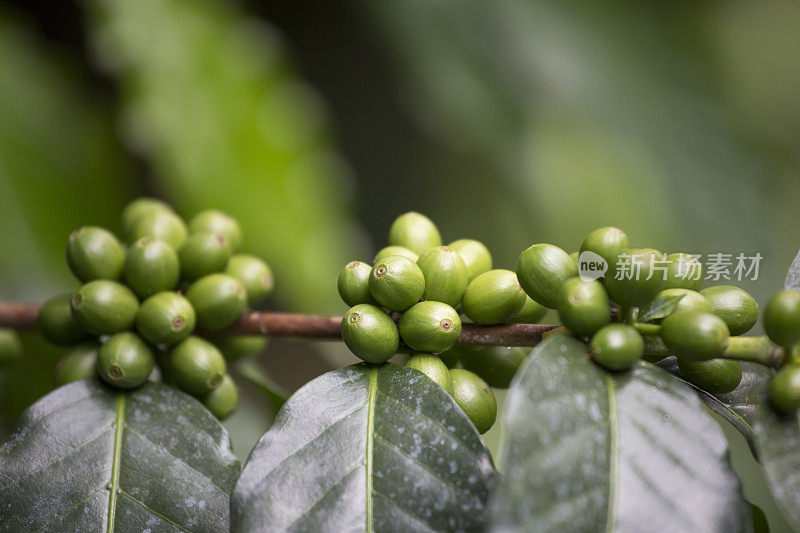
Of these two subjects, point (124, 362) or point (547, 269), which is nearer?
point (547, 269)

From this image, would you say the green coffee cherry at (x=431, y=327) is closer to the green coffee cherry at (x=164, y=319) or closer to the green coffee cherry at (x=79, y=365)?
the green coffee cherry at (x=164, y=319)

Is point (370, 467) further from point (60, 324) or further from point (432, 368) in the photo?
point (60, 324)

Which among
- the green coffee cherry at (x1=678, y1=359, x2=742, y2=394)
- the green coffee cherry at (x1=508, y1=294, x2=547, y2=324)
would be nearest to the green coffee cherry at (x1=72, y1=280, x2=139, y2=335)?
the green coffee cherry at (x1=508, y1=294, x2=547, y2=324)

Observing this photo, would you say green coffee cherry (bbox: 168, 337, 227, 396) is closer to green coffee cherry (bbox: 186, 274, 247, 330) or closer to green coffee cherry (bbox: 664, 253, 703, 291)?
green coffee cherry (bbox: 186, 274, 247, 330)

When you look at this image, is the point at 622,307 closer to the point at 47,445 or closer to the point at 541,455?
the point at 541,455

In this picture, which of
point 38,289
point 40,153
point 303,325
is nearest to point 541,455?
point 303,325

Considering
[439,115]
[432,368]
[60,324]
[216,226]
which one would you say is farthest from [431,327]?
[439,115]

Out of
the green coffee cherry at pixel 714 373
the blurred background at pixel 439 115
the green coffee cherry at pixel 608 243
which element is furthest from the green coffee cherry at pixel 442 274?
the blurred background at pixel 439 115
